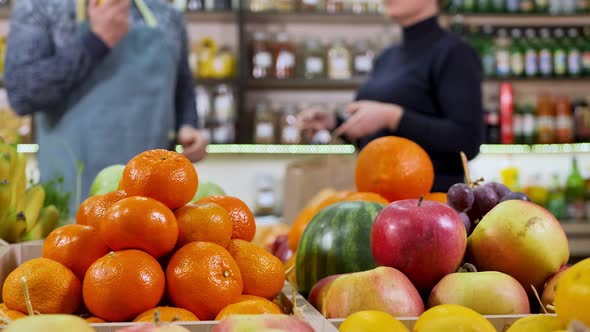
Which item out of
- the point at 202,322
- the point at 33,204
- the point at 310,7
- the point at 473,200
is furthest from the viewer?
the point at 310,7

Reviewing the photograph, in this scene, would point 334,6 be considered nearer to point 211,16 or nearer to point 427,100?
point 211,16

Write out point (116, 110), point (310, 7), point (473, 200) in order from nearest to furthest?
1. point (473, 200)
2. point (116, 110)
3. point (310, 7)

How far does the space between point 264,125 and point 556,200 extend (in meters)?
1.71

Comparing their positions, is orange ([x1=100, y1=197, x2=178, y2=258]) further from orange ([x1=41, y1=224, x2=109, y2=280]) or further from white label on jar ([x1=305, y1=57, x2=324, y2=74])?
white label on jar ([x1=305, y1=57, x2=324, y2=74])

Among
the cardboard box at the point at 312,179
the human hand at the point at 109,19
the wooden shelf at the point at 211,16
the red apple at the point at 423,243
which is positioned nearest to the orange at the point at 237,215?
the red apple at the point at 423,243

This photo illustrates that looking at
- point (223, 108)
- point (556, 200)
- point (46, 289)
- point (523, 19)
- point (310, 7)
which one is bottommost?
point (556, 200)

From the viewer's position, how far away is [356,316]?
0.70m

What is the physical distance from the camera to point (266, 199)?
400 cm

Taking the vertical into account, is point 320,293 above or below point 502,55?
below

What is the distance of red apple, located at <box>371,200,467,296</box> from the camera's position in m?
0.88

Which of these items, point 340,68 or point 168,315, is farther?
point 340,68

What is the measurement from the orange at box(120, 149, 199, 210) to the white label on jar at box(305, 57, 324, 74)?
303 centimetres

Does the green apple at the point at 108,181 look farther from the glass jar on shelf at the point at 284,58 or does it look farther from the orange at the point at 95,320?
the glass jar on shelf at the point at 284,58

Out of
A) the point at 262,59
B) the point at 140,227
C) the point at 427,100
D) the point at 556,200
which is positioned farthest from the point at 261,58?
the point at 140,227
